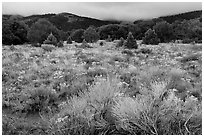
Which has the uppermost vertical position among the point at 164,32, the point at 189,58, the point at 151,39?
the point at 189,58

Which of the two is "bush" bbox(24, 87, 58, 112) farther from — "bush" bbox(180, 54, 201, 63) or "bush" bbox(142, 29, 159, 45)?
"bush" bbox(142, 29, 159, 45)

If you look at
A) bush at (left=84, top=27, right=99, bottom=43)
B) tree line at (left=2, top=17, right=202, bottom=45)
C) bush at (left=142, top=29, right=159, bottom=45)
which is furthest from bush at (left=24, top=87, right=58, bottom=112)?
bush at (left=84, top=27, right=99, bottom=43)

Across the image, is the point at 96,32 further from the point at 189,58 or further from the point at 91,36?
the point at 189,58

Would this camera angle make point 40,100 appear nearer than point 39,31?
Yes

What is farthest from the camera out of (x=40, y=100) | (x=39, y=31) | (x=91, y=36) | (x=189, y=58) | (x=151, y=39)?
(x=91, y=36)

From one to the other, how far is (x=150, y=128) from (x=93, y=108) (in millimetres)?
1073

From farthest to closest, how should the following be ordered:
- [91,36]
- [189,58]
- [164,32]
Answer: [164,32], [91,36], [189,58]

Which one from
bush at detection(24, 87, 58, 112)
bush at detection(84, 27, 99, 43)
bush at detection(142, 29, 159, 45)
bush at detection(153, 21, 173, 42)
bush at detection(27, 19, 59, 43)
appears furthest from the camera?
bush at detection(153, 21, 173, 42)

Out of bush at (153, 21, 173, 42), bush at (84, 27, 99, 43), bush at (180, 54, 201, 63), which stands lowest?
bush at (84, 27, 99, 43)

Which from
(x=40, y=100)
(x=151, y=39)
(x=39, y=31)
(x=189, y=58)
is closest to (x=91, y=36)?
(x=39, y=31)

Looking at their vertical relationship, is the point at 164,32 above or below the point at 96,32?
above

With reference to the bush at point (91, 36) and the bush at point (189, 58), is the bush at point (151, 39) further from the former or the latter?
the bush at point (189, 58)

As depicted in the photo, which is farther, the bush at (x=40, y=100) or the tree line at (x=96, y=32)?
the tree line at (x=96, y=32)

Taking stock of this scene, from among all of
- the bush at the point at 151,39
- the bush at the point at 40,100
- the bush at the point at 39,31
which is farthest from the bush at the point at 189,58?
the bush at the point at 39,31
